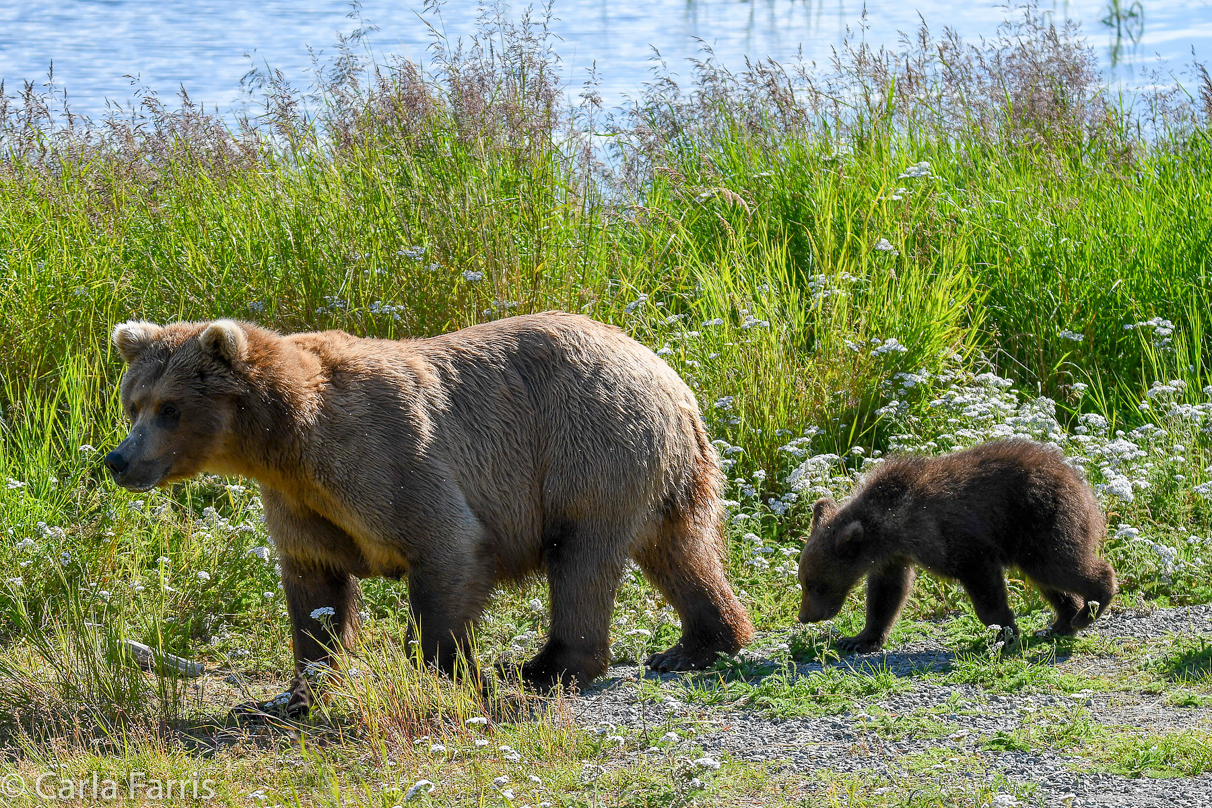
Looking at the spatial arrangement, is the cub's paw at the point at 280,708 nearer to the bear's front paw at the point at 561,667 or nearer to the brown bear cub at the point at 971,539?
the bear's front paw at the point at 561,667

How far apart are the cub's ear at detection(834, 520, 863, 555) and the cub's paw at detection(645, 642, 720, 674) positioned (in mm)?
785

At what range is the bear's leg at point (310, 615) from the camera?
5.31m

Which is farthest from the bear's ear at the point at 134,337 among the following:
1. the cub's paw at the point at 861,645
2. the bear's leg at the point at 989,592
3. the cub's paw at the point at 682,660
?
the bear's leg at the point at 989,592

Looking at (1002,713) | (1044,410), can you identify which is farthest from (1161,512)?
(1002,713)

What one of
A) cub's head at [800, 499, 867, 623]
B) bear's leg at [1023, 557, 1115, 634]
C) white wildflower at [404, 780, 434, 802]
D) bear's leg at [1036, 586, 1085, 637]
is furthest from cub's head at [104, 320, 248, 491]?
bear's leg at [1036, 586, 1085, 637]

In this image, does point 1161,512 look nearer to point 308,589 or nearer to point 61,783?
point 308,589

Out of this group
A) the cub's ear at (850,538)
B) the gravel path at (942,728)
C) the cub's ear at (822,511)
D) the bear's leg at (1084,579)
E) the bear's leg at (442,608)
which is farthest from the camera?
the cub's ear at (822,511)

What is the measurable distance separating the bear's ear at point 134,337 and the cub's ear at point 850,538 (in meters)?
3.16

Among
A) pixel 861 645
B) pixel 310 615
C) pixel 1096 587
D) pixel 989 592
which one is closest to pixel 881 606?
pixel 861 645

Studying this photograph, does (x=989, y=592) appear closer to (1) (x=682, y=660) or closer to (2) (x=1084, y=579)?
(2) (x=1084, y=579)

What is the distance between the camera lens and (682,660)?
5.58 m

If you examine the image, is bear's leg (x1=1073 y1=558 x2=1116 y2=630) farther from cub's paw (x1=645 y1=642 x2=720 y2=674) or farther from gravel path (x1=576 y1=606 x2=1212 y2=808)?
cub's paw (x1=645 y1=642 x2=720 y2=674)

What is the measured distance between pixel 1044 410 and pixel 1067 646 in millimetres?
2255

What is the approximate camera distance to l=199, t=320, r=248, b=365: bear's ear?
16.0ft
